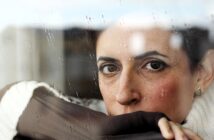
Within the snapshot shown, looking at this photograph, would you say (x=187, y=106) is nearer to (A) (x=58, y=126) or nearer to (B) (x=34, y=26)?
(A) (x=58, y=126)

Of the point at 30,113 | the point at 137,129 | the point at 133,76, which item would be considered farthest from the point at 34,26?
the point at 137,129

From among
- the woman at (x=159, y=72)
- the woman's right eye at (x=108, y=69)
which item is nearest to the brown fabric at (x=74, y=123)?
the woman at (x=159, y=72)

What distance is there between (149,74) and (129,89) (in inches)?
3.8

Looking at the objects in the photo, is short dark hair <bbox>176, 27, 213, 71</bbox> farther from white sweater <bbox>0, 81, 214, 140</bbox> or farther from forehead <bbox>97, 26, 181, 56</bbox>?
white sweater <bbox>0, 81, 214, 140</bbox>

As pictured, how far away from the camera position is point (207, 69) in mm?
1604

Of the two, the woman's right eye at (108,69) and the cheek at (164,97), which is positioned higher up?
the woman's right eye at (108,69)

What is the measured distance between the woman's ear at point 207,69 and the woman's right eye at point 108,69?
1.05 ft

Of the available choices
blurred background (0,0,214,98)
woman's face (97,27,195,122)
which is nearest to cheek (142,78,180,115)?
woman's face (97,27,195,122)

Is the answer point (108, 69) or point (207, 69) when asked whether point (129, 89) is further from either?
point (207, 69)

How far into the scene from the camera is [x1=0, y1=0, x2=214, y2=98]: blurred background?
164 centimetres

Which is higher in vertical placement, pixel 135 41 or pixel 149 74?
pixel 135 41

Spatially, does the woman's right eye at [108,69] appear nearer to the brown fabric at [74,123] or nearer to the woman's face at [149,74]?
the woman's face at [149,74]

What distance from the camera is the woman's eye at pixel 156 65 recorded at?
5.29ft

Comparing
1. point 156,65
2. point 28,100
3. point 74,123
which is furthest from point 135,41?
point 28,100
